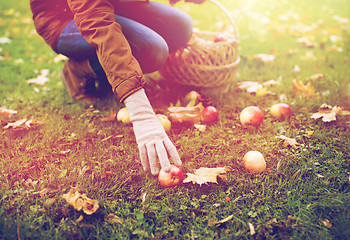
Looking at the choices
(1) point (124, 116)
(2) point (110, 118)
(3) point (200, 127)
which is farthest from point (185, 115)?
(2) point (110, 118)

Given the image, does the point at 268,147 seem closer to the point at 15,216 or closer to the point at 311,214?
the point at 311,214

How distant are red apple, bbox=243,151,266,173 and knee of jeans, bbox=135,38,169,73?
1062 mm

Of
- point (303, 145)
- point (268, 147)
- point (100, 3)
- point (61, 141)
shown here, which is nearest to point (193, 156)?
point (268, 147)

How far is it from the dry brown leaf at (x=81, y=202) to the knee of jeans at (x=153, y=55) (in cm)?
115

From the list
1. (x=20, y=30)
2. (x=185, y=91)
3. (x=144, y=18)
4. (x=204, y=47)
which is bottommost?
(x=20, y=30)

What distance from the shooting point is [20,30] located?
4.26 metres

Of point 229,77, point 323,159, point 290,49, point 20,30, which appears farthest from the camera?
point 20,30

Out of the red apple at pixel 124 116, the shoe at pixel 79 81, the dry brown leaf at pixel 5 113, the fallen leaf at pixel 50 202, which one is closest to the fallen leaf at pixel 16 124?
the dry brown leaf at pixel 5 113

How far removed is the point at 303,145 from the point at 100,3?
162 cm

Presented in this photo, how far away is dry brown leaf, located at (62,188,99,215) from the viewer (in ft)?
4.85

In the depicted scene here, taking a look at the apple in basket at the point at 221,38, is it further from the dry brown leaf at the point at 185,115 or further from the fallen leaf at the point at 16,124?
the fallen leaf at the point at 16,124

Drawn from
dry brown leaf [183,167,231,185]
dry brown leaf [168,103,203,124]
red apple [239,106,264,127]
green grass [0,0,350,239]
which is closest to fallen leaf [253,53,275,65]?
green grass [0,0,350,239]

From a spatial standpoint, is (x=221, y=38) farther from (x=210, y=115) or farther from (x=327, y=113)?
Result: (x=327, y=113)

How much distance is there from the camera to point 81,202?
1.50m
